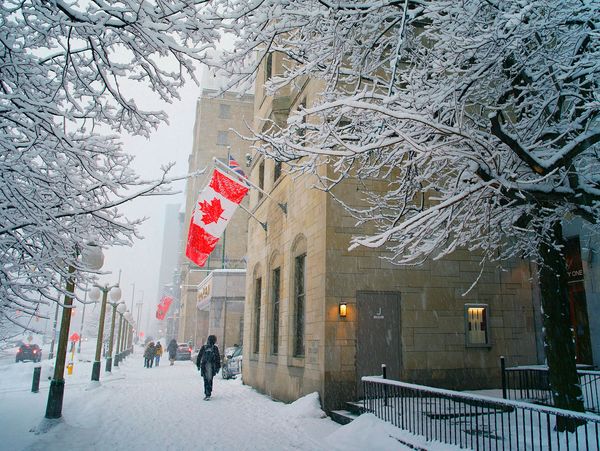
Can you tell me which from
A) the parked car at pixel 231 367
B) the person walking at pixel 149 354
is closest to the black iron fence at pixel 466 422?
the parked car at pixel 231 367

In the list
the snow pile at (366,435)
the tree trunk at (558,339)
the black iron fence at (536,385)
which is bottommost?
the snow pile at (366,435)

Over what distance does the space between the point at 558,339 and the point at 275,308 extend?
1030 centimetres

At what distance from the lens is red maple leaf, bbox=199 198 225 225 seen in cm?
1538

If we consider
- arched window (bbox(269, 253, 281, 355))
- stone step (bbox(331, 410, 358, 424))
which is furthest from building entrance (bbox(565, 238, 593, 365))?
arched window (bbox(269, 253, 281, 355))

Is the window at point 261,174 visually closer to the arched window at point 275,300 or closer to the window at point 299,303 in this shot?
the arched window at point 275,300

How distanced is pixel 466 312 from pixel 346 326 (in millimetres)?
3501

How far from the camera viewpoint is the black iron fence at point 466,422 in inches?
263

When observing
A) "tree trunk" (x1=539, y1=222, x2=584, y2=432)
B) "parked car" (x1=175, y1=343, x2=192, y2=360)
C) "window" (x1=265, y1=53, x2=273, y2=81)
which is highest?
"window" (x1=265, y1=53, x2=273, y2=81)

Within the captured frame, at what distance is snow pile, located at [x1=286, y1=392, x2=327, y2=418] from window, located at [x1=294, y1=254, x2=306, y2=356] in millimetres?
2033

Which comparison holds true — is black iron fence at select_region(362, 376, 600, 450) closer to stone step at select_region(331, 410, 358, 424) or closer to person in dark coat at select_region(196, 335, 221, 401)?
stone step at select_region(331, 410, 358, 424)

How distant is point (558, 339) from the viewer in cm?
780

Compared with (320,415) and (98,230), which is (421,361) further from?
(98,230)

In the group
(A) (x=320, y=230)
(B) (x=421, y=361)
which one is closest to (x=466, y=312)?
(B) (x=421, y=361)

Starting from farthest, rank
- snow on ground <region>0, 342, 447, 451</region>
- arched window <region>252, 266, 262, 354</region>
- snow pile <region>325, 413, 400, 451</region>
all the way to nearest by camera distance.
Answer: arched window <region>252, 266, 262, 354</region> → snow on ground <region>0, 342, 447, 451</region> → snow pile <region>325, 413, 400, 451</region>
